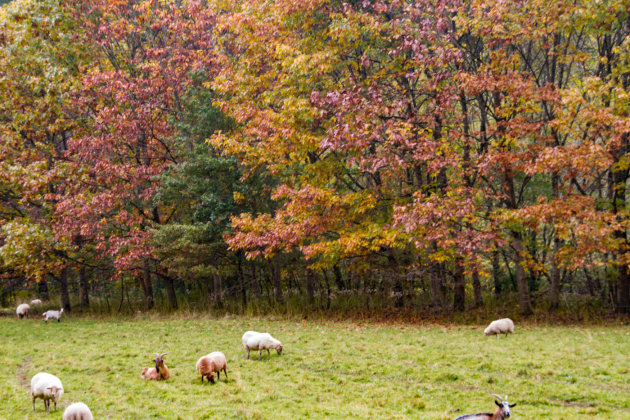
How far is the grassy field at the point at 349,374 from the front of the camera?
9156mm

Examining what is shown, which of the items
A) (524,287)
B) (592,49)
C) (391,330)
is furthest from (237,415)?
(592,49)

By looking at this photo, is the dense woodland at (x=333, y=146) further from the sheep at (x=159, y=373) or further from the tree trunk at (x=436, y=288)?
the sheep at (x=159, y=373)

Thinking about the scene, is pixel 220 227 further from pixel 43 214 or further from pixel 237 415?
pixel 237 415

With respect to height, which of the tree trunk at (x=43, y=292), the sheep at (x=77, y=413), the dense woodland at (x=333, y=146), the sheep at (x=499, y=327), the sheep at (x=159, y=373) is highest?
the dense woodland at (x=333, y=146)

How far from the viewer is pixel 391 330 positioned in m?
18.9

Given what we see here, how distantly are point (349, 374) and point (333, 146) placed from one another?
892 cm

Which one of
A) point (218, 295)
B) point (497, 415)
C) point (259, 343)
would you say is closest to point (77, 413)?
point (259, 343)

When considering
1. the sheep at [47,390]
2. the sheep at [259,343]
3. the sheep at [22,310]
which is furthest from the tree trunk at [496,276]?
the sheep at [22,310]

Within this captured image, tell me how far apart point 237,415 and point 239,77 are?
16561 millimetres

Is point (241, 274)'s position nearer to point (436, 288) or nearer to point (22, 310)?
point (436, 288)

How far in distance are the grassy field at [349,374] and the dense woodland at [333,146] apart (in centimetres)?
385

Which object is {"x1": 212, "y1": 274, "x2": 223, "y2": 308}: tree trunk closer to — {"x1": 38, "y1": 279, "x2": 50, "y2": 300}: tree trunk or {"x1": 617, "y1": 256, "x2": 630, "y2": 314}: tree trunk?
{"x1": 38, "y1": 279, "x2": 50, "y2": 300}: tree trunk

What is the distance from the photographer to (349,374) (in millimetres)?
11953

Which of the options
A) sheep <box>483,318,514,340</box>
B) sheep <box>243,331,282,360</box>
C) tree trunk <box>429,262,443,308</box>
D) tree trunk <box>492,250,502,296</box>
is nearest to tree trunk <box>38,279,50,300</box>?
tree trunk <box>429,262,443,308</box>
